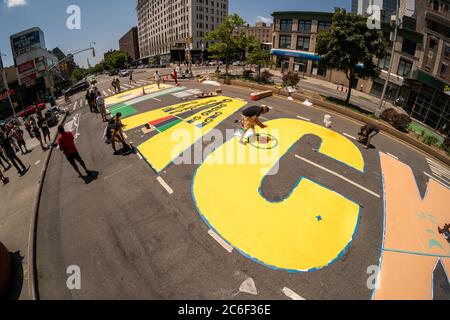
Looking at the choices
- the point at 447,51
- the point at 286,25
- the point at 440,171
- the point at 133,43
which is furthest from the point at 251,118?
the point at 133,43

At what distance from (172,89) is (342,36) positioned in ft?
67.8

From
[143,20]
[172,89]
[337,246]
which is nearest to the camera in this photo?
[337,246]

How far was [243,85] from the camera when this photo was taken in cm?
3138

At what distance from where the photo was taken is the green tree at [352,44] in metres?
20.9

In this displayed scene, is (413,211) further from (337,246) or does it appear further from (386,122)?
(386,122)

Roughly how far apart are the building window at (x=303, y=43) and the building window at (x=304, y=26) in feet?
6.00

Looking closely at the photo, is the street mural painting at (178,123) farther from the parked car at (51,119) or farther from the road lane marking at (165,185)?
the parked car at (51,119)

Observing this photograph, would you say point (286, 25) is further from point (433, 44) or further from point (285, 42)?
point (433, 44)

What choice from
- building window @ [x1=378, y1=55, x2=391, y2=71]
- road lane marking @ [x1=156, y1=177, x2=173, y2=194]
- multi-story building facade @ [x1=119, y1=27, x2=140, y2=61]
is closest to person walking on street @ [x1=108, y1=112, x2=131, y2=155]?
road lane marking @ [x1=156, y1=177, x2=173, y2=194]

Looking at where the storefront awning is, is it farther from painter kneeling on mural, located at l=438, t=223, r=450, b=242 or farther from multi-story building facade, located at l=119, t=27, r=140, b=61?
multi-story building facade, located at l=119, t=27, r=140, b=61

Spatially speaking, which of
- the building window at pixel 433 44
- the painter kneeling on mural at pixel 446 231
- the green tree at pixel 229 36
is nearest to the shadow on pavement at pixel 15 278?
the painter kneeling on mural at pixel 446 231
